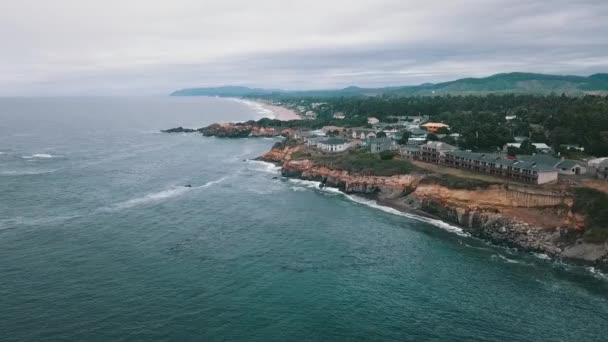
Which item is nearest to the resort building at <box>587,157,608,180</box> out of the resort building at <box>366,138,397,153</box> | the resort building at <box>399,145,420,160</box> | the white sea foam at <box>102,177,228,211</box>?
the resort building at <box>399,145,420,160</box>

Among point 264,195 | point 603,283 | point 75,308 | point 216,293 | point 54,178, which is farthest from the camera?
point 54,178

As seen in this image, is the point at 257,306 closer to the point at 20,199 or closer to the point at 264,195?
the point at 264,195

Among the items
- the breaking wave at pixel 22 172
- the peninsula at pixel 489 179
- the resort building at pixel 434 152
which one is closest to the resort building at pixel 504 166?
the peninsula at pixel 489 179

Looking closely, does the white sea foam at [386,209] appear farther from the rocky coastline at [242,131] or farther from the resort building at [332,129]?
the rocky coastline at [242,131]

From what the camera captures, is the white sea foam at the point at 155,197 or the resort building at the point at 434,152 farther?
the resort building at the point at 434,152

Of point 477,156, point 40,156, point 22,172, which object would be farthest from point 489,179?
point 40,156

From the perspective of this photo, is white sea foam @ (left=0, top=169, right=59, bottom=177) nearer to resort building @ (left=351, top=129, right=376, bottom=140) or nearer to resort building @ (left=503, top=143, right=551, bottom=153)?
resort building @ (left=351, top=129, right=376, bottom=140)

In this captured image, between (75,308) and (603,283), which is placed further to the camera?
(603,283)

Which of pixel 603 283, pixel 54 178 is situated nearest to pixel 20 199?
pixel 54 178

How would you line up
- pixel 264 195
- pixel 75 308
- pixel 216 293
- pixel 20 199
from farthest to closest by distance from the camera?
pixel 264 195, pixel 20 199, pixel 216 293, pixel 75 308
